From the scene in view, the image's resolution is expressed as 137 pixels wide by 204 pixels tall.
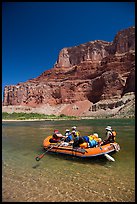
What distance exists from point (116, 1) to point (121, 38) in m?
114

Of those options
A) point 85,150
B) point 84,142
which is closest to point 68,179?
point 85,150

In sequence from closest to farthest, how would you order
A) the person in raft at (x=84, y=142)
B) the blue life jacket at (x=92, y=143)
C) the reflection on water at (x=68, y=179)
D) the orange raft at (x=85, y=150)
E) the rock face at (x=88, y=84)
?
the reflection on water at (x=68, y=179)
the orange raft at (x=85, y=150)
the person in raft at (x=84, y=142)
the blue life jacket at (x=92, y=143)
the rock face at (x=88, y=84)

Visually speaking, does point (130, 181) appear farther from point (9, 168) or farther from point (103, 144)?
point (9, 168)

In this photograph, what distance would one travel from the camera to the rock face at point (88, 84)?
77.7 metres

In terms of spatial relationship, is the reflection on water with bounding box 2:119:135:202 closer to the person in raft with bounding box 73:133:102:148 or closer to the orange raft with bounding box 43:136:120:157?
the orange raft with bounding box 43:136:120:157

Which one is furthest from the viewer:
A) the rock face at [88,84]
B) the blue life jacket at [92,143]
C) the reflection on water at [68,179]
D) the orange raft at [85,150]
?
the rock face at [88,84]

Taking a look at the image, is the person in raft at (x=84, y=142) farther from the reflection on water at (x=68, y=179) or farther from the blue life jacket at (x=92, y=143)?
the reflection on water at (x=68, y=179)

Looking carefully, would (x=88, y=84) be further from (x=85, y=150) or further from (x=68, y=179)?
(x=68, y=179)

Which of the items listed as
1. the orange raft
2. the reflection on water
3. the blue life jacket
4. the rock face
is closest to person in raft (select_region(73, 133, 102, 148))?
Answer: the blue life jacket

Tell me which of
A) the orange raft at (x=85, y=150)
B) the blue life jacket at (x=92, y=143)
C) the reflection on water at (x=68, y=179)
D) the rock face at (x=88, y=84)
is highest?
the rock face at (x=88, y=84)

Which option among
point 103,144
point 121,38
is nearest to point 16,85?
point 121,38

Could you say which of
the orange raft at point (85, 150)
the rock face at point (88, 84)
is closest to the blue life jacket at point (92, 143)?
the orange raft at point (85, 150)

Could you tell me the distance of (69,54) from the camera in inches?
5610

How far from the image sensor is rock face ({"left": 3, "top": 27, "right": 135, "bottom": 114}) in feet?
255
